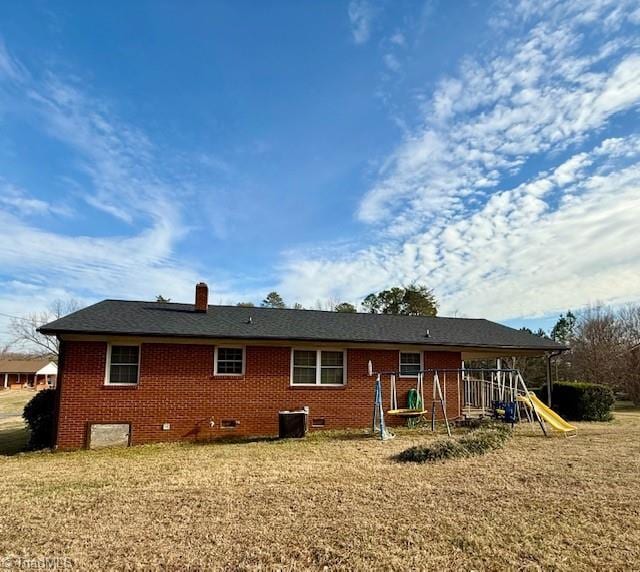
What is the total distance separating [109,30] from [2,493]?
9.39 m

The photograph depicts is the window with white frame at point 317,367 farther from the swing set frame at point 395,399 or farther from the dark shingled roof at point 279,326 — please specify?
the swing set frame at point 395,399

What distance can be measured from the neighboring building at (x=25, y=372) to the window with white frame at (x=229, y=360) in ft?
171

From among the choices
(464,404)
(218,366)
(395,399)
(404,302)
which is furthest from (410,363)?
(404,302)

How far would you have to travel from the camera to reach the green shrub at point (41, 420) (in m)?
12.0

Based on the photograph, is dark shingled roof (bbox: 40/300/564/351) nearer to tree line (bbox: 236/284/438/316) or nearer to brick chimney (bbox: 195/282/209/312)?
brick chimney (bbox: 195/282/209/312)

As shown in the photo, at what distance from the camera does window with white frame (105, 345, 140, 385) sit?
484 inches

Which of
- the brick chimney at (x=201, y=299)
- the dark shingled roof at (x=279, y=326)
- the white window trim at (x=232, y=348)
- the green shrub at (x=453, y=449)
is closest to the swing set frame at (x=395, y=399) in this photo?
the dark shingled roof at (x=279, y=326)

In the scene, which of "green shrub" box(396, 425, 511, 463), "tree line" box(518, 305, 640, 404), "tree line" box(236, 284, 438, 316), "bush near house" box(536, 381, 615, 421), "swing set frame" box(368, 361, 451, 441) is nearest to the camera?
"green shrub" box(396, 425, 511, 463)

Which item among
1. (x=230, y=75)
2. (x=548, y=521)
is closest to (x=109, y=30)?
(x=230, y=75)

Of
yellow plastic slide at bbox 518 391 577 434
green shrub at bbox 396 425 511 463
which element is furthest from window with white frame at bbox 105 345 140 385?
yellow plastic slide at bbox 518 391 577 434

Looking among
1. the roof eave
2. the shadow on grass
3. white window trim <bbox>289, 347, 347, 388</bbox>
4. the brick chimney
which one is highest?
the brick chimney

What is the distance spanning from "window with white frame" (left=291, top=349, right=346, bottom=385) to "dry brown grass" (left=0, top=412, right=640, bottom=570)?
159 inches

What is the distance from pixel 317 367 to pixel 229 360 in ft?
8.48

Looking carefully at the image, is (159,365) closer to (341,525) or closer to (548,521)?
(341,525)
